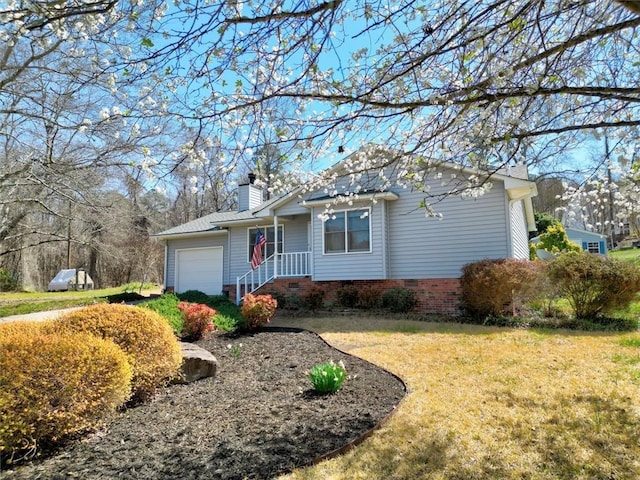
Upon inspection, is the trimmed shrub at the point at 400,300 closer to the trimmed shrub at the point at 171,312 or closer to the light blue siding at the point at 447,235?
the light blue siding at the point at 447,235

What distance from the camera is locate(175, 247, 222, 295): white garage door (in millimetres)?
17453

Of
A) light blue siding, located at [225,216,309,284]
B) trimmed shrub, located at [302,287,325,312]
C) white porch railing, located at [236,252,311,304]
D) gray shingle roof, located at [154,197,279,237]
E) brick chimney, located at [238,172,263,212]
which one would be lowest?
trimmed shrub, located at [302,287,325,312]

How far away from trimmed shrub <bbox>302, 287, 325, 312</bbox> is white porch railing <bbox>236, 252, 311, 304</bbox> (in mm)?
1161

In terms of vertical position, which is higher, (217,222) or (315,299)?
(217,222)

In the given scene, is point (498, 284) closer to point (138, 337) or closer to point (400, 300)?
point (400, 300)

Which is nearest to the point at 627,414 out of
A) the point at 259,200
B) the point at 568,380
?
the point at 568,380

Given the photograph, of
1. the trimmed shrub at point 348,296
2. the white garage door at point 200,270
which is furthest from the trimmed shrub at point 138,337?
the white garage door at point 200,270

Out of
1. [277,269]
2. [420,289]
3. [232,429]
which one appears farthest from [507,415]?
[277,269]

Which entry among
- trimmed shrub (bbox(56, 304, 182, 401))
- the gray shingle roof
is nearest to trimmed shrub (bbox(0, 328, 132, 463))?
trimmed shrub (bbox(56, 304, 182, 401))

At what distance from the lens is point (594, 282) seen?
888 centimetres

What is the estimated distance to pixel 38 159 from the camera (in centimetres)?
1077

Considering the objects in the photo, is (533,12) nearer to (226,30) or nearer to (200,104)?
(226,30)

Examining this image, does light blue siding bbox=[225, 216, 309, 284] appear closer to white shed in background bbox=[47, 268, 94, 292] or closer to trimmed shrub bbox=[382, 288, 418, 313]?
trimmed shrub bbox=[382, 288, 418, 313]

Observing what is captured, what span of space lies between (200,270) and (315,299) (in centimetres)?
719
